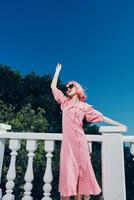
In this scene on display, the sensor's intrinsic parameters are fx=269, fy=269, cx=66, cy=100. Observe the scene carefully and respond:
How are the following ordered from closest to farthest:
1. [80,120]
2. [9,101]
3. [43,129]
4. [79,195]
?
[79,195] → [80,120] → [43,129] → [9,101]

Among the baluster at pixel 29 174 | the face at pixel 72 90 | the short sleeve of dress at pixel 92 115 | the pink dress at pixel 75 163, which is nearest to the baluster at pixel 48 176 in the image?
the baluster at pixel 29 174

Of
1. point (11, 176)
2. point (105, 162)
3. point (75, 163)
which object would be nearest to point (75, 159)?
point (75, 163)

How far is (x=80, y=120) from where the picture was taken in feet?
9.48

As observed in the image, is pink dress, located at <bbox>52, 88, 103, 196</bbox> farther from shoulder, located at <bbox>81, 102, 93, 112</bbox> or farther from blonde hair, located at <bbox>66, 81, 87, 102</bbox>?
blonde hair, located at <bbox>66, 81, 87, 102</bbox>

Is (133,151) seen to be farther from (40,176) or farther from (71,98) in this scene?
(40,176)

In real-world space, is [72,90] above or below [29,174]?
above

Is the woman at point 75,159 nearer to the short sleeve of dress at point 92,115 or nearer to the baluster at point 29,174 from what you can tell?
the short sleeve of dress at point 92,115

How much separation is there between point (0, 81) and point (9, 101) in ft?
5.58

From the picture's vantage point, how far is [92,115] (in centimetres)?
296

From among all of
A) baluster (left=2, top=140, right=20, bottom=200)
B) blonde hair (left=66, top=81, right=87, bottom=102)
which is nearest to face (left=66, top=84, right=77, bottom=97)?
blonde hair (left=66, top=81, right=87, bottom=102)

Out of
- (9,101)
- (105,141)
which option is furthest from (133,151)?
(9,101)

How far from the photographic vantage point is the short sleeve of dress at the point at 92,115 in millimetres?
2936

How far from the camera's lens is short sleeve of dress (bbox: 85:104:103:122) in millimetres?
2936

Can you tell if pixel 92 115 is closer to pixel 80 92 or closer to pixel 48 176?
pixel 80 92
